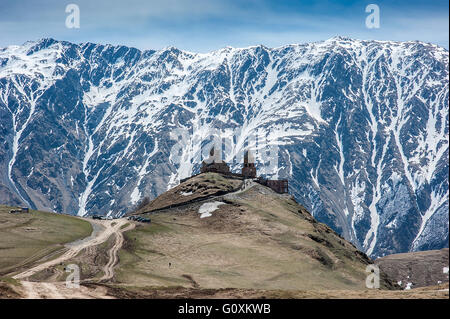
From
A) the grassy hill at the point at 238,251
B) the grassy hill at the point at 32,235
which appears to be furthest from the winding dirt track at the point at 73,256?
the grassy hill at the point at 32,235

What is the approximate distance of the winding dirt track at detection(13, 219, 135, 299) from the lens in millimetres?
72644

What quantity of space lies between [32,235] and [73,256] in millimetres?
22946

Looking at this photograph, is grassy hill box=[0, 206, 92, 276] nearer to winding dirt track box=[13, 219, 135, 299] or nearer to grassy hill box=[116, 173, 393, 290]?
winding dirt track box=[13, 219, 135, 299]

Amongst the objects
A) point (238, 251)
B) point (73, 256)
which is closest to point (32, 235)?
point (73, 256)

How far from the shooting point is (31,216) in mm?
164750

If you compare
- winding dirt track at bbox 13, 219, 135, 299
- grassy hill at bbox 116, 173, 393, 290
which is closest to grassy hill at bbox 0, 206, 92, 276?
winding dirt track at bbox 13, 219, 135, 299

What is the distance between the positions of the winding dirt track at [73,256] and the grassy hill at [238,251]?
2.68m

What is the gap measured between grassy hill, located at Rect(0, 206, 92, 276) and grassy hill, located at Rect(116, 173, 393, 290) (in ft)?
49.9

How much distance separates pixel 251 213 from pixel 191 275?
5897 cm

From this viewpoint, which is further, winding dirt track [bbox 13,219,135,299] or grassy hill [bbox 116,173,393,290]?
grassy hill [bbox 116,173,393,290]

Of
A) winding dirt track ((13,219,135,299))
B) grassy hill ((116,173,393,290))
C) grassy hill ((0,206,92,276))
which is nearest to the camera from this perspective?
A: winding dirt track ((13,219,135,299))

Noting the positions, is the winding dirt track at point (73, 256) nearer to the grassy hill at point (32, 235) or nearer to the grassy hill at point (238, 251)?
the grassy hill at point (238, 251)

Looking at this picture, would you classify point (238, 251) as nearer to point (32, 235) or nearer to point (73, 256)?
point (73, 256)
